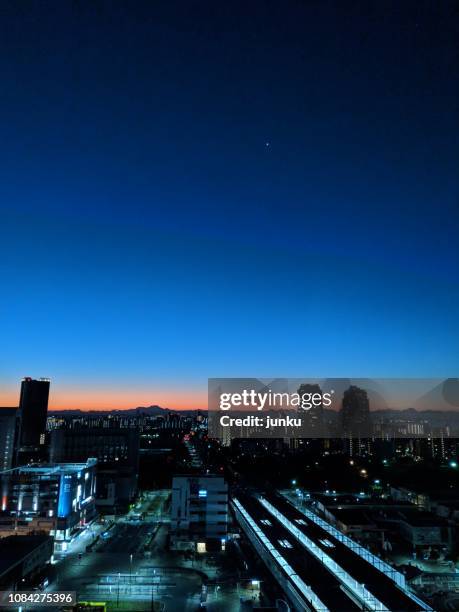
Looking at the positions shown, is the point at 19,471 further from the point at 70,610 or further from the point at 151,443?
the point at 151,443

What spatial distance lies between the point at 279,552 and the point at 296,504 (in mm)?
5294

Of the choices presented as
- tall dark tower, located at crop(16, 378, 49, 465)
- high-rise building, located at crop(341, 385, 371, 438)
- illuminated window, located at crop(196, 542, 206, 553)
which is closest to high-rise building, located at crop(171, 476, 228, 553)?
illuminated window, located at crop(196, 542, 206, 553)

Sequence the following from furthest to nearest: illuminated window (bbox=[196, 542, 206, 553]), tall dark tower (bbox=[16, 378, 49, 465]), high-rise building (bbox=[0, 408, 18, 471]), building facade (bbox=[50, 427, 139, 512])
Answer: tall dark tower (bbox=[16, 378, 49, 465]), high-rise building (bbox=[0, 408, 18, 471]), building facade (bbox=[50, 427, 139, 512]), illuminated window (bbox=[196, 542, 206, 553])

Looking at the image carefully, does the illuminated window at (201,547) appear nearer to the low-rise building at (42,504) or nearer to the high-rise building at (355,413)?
the low-rise building at (42,504)

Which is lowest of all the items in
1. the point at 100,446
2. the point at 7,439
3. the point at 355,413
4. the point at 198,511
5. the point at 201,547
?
the point at 201,547

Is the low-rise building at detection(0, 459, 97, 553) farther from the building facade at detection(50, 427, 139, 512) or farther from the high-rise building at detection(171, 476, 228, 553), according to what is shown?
the building facade at detection(50, 427, 139, 512)

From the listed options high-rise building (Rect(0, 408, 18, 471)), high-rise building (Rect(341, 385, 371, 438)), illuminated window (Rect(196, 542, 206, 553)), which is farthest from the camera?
high-rise building (Rect(0, 408, 18, 471))

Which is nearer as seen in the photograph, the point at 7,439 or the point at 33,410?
the point at 7,439

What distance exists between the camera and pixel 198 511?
10.8 m

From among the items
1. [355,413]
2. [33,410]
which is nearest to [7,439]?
[33,410]

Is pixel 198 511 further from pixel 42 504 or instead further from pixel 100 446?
pixel 100 446

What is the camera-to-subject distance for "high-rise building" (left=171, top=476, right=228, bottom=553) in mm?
10219

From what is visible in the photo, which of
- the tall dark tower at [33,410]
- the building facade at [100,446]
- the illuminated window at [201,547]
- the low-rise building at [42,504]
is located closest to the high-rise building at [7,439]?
the building facade at [100,446]

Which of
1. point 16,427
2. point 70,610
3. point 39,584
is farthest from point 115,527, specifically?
point 16,427
